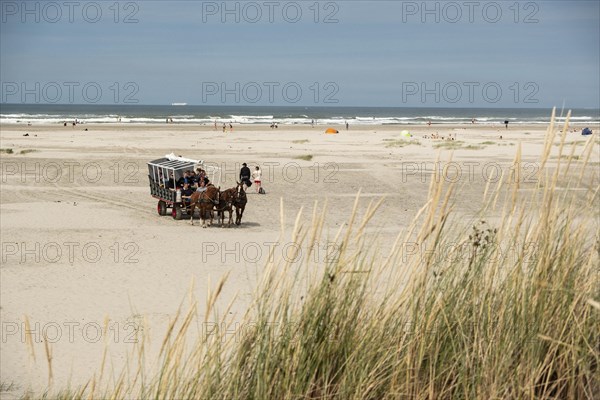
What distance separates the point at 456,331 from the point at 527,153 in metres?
37.0

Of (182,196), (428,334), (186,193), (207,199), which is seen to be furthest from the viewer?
(186,193)

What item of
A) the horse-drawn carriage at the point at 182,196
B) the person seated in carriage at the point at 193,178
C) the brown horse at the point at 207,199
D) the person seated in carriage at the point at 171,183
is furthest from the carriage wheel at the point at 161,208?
the brown horse at the point at 207,199

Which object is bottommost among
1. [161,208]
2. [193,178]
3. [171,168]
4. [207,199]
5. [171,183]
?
[161,208]

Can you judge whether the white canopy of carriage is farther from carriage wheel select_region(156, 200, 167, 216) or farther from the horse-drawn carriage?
carriage wheel select_region(156, 200, 167, 216)

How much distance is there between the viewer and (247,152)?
4069cm

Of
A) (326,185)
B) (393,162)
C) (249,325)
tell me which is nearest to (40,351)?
(249,325)

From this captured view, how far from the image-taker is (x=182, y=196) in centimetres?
1867

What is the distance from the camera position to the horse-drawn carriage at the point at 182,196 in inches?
682

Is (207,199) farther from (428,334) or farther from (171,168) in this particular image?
(428,334)

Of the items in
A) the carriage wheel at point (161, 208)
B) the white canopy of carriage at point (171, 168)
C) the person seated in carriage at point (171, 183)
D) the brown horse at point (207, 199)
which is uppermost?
the white canopy of carriage at point (171, 168)

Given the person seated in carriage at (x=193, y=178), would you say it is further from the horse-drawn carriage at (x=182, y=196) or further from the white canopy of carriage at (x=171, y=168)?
the white canopy of carriage at (x=171, y=168)

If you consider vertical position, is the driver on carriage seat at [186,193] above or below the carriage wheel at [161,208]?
above

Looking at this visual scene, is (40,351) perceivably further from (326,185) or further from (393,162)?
(393,162)

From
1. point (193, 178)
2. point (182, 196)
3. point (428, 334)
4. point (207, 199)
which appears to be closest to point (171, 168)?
point (193, 178)
